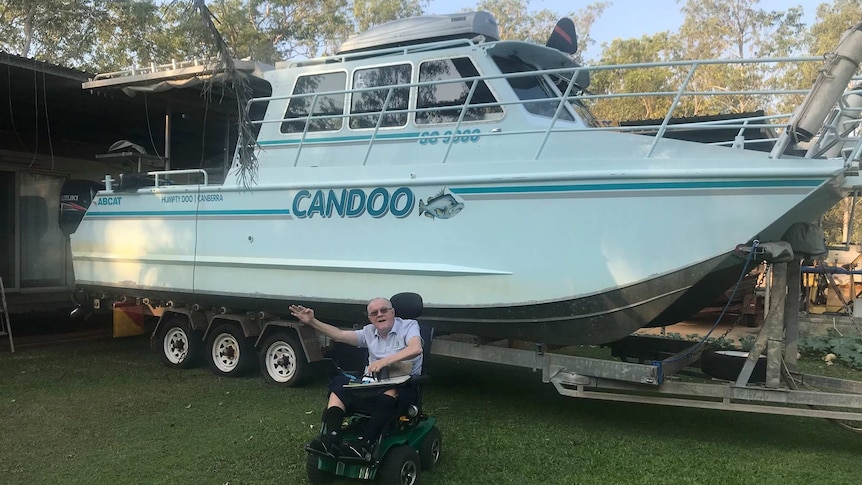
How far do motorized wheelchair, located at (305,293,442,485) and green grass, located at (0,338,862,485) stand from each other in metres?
0.20

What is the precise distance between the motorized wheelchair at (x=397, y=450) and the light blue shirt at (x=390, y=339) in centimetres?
8

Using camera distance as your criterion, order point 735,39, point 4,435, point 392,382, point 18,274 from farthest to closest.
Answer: point 735,39 → point 18,274 → point 4,435 → point 392,382

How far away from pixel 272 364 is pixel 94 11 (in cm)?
1379

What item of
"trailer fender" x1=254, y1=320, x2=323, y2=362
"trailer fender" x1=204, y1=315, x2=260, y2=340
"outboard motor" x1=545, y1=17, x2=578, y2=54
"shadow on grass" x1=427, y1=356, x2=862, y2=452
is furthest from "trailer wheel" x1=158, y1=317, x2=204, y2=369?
"outboard motor" x1=545, y1=17, x2=578, y2=54

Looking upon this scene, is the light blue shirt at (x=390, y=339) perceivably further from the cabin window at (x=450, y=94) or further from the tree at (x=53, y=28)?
the tree at (x=53, y=28)

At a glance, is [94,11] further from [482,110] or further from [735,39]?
[735,39]

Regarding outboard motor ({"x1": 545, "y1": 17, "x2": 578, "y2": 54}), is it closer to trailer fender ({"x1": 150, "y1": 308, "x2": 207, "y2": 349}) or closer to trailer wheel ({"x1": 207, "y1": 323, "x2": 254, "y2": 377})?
trailer wheel ({"x1": 207, "y1": 323, "x2": 254, "y2": 377})

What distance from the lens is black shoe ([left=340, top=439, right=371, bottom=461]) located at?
4172 millimetres

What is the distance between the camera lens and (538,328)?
5.82m

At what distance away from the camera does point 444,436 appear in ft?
18.3

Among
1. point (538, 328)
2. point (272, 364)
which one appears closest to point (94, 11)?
point (272, 364)

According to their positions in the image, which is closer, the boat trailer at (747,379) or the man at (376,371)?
the man at (376,371)

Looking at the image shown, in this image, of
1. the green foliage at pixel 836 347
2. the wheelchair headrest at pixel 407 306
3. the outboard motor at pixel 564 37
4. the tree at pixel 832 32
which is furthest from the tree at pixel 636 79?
the wheelchair headrest at pixel 407 306

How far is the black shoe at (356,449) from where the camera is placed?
13.7 feet
